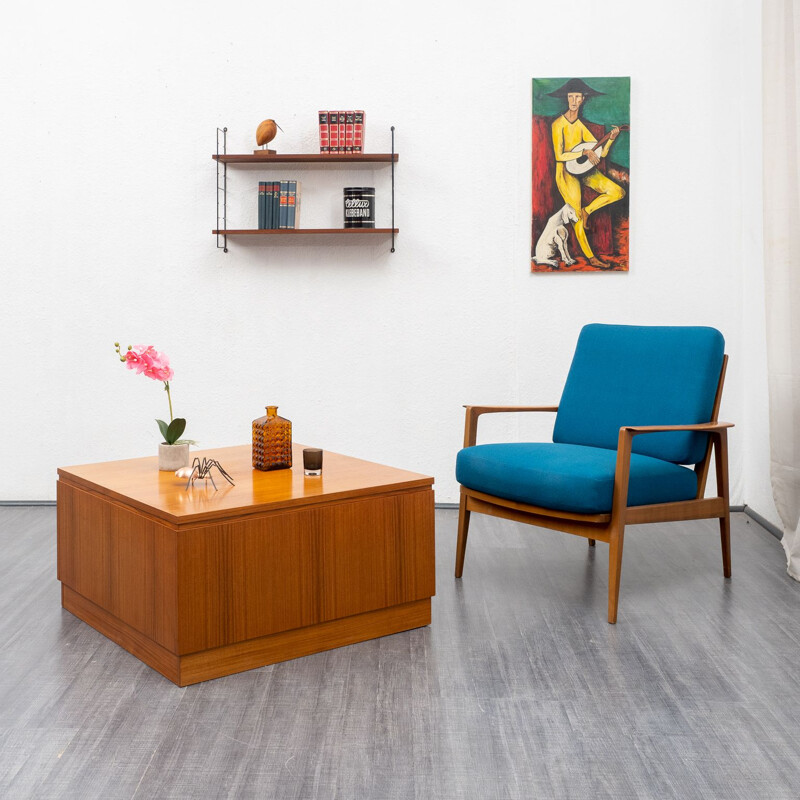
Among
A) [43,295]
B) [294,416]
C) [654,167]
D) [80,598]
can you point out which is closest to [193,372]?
[294,416]

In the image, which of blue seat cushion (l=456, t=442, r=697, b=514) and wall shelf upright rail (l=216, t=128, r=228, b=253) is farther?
wall shelf upright rail (l=216, t=128, r=228, b=253)

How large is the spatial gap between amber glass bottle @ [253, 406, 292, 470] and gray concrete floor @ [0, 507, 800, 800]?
620 millimetres

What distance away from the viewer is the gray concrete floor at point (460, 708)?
5.49 feet

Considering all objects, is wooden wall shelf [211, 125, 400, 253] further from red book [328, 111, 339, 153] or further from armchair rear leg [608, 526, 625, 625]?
armchair rear leg [608, 526, 625, 625]

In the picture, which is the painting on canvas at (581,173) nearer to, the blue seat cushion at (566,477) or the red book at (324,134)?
the red book at (324,134)

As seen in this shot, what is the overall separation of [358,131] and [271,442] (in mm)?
1990

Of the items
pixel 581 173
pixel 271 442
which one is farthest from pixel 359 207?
pixel 271 442

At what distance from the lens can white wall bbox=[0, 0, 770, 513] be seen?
4094 millimetres

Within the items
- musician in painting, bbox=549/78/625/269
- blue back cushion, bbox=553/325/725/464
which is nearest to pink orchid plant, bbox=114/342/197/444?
blue back cushion, bbox=553/325/725/464

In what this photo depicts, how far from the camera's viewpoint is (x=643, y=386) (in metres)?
3.12

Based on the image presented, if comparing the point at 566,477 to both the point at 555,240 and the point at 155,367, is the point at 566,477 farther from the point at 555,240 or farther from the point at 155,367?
the point at 555,240

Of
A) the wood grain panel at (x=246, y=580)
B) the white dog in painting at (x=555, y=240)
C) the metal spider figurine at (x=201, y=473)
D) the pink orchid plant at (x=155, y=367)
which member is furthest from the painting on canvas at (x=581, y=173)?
the wood grain panel at (x=246, y=580)

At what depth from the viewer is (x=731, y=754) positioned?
177 centimetres

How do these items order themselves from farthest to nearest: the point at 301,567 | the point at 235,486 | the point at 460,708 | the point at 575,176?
1. the point at 575,176
2. the point at 235,486
3. the point at 301,567
4. the point at 460,708
